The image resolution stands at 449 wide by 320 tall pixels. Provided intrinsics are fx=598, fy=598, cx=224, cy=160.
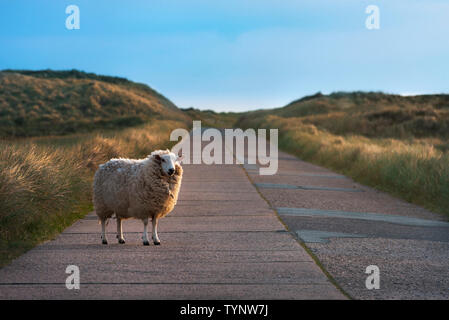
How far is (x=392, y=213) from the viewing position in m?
12.8

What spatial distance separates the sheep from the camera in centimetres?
862

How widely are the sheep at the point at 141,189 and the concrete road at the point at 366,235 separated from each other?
7.39ft

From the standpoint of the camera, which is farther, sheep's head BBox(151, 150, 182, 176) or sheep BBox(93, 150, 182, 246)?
sheep BBox(93, 150, 182, 246)

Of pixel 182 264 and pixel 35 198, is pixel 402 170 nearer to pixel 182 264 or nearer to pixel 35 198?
pixel 35 198

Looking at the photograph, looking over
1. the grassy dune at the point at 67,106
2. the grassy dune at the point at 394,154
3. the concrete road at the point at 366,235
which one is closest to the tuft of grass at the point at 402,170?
the grassy dune at the point at 394,154

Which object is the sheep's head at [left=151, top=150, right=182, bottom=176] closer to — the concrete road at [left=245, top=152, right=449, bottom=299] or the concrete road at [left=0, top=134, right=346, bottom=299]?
the concrete road at [left=0, top=134, right=346, bottom=299]

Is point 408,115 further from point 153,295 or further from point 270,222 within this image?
point 153,295

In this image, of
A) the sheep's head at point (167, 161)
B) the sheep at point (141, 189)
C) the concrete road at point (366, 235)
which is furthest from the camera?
the sheep at point (141, 189)

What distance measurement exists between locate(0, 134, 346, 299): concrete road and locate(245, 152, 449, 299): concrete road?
0.39m

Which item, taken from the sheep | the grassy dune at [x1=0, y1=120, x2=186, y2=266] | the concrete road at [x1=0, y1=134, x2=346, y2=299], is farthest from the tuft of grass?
the grassy dune at [x1=0, y1=120, x2=186, y2=266]

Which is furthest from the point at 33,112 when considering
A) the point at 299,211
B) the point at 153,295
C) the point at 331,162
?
the point at 153,295

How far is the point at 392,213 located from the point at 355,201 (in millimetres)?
1746

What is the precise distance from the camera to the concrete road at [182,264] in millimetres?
6211

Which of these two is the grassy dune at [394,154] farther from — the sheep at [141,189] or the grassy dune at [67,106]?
the grassy dune at [67,106]
